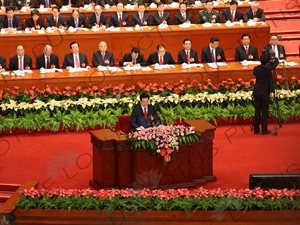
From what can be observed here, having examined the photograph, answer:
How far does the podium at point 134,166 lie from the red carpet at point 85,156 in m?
0.41

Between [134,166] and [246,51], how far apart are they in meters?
5.74

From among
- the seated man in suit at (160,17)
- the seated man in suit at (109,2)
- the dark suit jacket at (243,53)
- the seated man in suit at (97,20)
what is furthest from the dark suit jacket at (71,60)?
the seated man in suit at (109,2)

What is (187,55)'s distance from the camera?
54.5ft

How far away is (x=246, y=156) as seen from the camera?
13352 mm

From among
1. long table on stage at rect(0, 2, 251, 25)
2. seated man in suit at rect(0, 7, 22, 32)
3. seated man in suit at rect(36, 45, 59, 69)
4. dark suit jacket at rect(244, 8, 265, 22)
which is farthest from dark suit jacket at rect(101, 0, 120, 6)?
seated man in suit at rect(36, 45, 59, 69)

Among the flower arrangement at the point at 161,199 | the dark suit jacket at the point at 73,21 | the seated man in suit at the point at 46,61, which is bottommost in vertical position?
the flower arrangement at the point at 161,199

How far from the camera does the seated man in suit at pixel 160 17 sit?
61.3 feet

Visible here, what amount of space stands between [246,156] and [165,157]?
2137 mm

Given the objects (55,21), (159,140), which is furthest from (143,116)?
(55,21)

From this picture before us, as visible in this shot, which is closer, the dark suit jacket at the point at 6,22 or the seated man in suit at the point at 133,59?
the seated man in suit at the point at 133,59

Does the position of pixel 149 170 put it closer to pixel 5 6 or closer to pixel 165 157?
→ pixel 165 157

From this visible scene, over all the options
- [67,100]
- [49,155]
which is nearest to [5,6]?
[67,100]

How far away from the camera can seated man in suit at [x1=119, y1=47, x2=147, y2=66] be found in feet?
52.8

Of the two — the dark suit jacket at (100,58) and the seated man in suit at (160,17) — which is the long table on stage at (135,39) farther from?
the dark suit jacket at (100,58)
